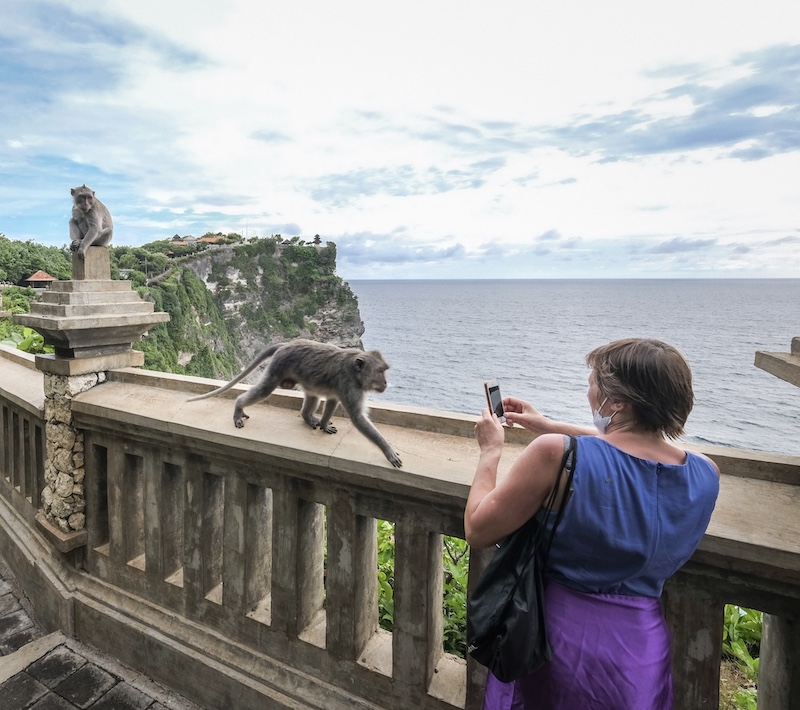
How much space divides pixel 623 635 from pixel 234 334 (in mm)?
72169

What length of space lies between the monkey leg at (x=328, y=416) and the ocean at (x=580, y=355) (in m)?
11.5

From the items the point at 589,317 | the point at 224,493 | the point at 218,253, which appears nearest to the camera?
the point at 224,493

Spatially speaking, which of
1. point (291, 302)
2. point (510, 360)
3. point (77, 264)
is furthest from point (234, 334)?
point (77, 264)

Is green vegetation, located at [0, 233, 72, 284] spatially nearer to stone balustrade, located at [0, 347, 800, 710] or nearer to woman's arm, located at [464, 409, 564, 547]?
stone balustrade, located at [0, 347, 800, 710]

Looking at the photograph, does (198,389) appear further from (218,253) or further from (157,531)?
(218,253)

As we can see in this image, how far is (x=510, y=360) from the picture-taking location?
2749 inches

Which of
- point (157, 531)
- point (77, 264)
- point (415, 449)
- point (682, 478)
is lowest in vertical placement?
point (157, 531)

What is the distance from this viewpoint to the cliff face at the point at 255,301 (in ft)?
196

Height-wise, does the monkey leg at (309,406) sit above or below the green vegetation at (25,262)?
below

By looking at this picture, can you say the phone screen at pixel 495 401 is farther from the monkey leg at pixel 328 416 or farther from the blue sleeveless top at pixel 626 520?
the monkey leg at pixel 328 416

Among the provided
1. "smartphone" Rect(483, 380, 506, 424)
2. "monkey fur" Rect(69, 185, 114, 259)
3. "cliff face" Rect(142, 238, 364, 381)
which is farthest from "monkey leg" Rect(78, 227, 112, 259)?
"cliff face" Rect(142, 238, 364, 381)

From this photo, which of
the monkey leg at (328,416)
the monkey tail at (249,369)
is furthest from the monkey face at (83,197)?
the monkey leg at (328,416)

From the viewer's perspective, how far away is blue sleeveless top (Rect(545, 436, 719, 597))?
1.60 m

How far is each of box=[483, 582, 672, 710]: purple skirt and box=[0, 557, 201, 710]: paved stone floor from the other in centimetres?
263
